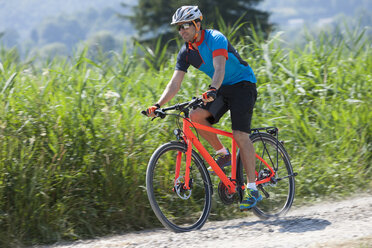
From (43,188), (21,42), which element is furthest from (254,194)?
(21,42)

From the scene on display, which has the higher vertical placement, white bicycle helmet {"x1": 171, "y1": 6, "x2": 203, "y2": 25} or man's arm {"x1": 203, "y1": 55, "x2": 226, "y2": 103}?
white bicycle helmet {"x1": 171, "y1": 6, "x2": 203, "y2": 25}

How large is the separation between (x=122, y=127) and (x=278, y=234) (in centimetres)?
226

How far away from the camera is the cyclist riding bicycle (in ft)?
14.7

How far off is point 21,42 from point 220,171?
4.32m

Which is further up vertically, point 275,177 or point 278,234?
point 275,177

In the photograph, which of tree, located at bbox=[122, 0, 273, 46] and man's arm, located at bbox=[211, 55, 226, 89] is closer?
man's arm, located at bbox=[211, 55, 226, 89]

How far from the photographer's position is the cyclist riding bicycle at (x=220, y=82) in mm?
4473

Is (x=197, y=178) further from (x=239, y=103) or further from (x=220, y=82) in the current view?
(x=220, y=82)

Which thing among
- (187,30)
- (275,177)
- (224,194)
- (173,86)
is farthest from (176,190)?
(187,30)

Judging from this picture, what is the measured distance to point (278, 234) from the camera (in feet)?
14.4

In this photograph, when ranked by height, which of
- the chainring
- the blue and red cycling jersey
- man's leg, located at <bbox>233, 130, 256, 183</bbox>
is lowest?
the chainring

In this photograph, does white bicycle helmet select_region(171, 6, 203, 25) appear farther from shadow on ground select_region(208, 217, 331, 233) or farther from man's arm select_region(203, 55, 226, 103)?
shadow on ground select_region(208, 217, 331, 233)

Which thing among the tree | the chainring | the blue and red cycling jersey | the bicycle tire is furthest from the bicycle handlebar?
the tree

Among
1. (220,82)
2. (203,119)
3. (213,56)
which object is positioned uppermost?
(213,56)
